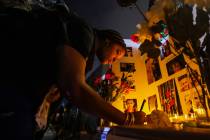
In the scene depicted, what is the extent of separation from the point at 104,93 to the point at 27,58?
1251 mm

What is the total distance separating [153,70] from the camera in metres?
1.92

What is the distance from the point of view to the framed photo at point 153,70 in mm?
1818

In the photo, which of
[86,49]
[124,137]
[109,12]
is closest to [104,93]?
[109,12]

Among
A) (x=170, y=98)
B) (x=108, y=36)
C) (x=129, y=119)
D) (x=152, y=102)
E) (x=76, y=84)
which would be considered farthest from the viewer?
(x=152, y=102)

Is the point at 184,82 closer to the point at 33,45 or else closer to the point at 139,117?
the point at 139,117

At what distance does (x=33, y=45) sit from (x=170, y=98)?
1.28 meters

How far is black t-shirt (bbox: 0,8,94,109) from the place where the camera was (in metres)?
0.58

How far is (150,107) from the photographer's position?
73.9 inches

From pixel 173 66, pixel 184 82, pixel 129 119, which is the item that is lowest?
pixel 129 119

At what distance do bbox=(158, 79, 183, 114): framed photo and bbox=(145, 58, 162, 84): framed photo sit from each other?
122 mm

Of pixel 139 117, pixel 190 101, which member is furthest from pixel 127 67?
pixel 139 117

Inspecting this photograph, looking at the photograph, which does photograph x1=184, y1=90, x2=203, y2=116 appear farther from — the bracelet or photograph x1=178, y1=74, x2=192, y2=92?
the bracelet

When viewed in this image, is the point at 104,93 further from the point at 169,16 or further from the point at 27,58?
the point at 27,58

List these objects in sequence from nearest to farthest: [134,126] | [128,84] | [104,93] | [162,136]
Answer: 1. [162,136]
2. [134,126]
3. [104,93]
4. [128,84]
